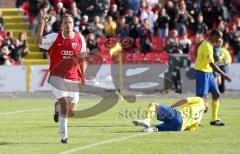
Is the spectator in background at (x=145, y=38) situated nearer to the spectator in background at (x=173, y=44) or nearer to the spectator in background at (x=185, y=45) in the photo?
the spectator in background at (x=173, y=44)

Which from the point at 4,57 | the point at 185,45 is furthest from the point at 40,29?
the point at 185,45

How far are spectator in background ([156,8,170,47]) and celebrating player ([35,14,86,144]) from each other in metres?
20.1

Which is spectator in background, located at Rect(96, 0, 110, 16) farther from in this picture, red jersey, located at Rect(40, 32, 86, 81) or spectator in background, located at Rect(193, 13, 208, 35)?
red jersey, located at Rect(40, 32, 86, 81)

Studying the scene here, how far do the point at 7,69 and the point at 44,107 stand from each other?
7711 mm

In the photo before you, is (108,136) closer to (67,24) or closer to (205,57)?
(67,24)

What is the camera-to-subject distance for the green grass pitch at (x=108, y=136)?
13383 millimetres

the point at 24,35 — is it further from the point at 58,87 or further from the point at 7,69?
the point at 58,87

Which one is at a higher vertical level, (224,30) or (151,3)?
(151,3)

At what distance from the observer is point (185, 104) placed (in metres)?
16.6

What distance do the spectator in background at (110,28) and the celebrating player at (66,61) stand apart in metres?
20.1

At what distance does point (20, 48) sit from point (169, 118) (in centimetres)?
1876

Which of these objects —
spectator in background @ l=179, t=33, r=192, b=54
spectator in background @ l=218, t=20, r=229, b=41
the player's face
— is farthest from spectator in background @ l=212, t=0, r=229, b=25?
the player's face

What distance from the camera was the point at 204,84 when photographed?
59.9ft

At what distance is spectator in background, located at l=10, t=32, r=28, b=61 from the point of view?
33.6 m
